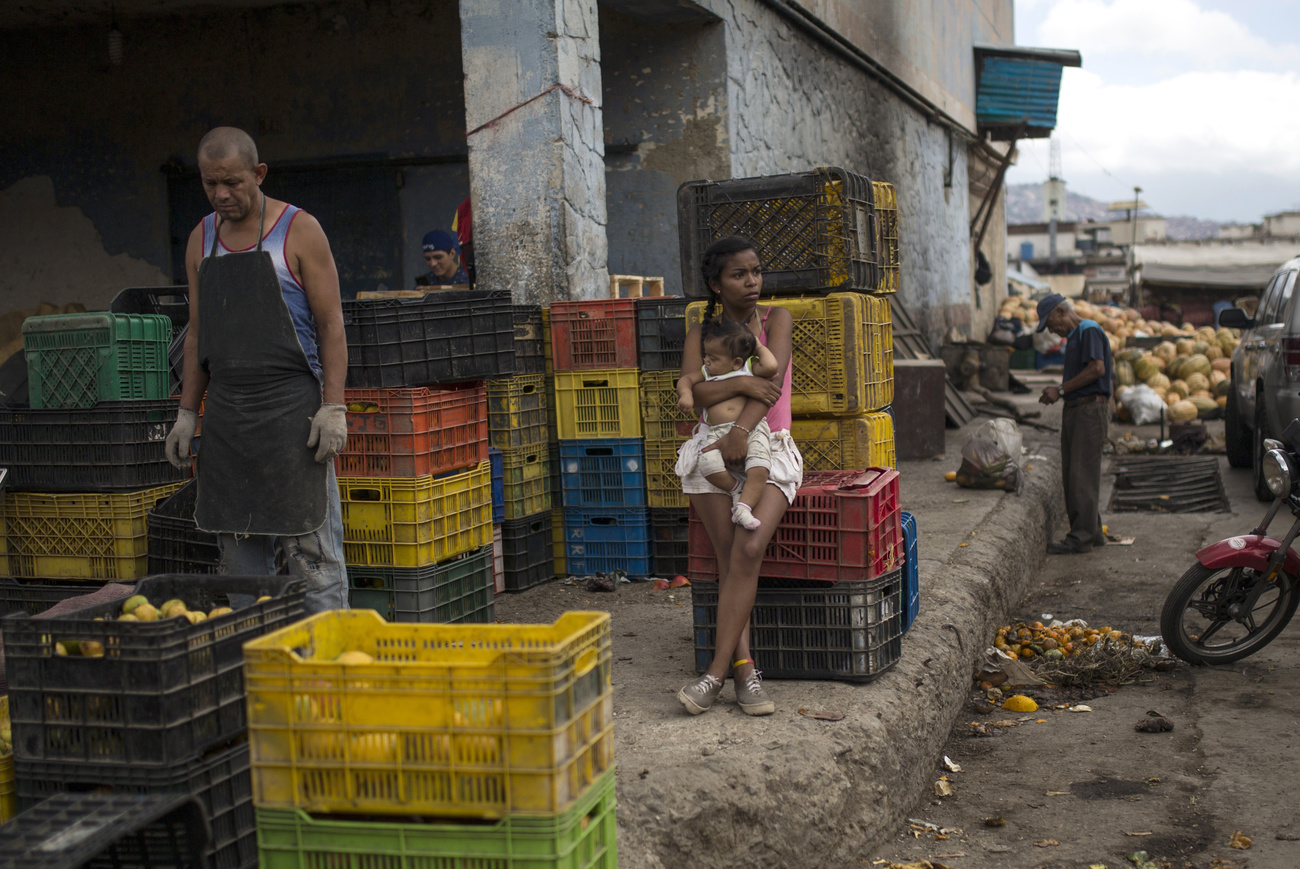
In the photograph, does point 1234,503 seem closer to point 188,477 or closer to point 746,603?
point 746,603

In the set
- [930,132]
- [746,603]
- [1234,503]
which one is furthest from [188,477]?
[930,132]

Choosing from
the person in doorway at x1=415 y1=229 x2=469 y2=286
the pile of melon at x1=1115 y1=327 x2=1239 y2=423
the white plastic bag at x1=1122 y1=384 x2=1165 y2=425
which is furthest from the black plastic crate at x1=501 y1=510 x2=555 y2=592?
the pile of melon at x1=1115 y1=327 x2=1239 y2=423

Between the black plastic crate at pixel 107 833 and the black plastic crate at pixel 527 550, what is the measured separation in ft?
12.3

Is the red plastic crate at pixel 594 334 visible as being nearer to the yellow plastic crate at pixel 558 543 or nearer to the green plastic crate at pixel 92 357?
the yellow plastic crate at pixel 558 543

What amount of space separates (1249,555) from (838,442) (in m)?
2.54

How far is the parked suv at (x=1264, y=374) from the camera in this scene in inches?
376

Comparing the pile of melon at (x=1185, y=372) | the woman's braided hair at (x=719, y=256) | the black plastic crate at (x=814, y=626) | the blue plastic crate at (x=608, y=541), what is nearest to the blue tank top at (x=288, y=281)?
the woman's braided hair at (x=719, y=256)

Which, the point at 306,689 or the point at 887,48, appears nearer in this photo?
the point at 306,689

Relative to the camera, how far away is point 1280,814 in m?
4.43

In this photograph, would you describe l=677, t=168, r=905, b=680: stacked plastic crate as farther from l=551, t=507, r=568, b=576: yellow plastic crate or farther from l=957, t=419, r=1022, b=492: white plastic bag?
l=957, t=419, r=1022, b=492: white plastic bag

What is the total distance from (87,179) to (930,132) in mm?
12556

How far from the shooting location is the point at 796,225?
5.23 m

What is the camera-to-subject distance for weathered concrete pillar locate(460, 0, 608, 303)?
7363 mm

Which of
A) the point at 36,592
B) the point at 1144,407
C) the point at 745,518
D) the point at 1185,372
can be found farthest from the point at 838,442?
the point at 1185,372
